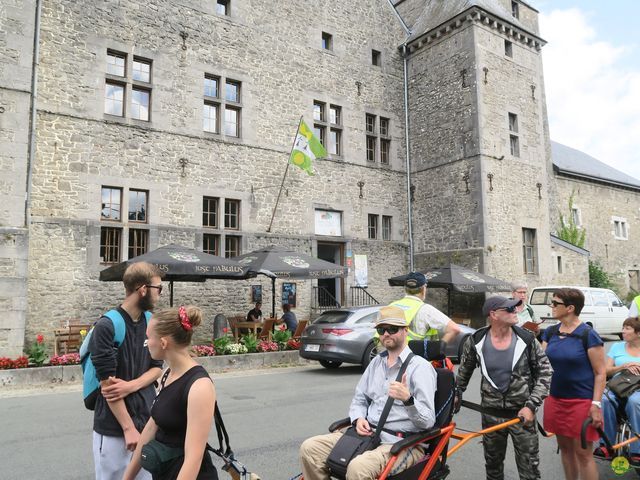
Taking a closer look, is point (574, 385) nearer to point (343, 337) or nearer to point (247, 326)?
point (343, 337)

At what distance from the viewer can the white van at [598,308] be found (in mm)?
15594

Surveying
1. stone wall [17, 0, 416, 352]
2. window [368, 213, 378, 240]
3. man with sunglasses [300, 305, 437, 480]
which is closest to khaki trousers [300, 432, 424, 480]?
man with sunglasses [300, 305, 437, 480]

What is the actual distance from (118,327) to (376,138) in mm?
18105

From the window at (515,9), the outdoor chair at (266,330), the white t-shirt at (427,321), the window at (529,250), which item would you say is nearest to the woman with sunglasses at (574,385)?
the white t-shirt at (427,321)

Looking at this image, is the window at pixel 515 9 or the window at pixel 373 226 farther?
the window at pixel 515 9

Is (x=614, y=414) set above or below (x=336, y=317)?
below

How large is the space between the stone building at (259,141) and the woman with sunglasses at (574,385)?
1092 cm

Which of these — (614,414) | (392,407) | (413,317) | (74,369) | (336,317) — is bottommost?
(74,369)

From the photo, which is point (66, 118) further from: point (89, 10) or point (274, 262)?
point (274, 262)

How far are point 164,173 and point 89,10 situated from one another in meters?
4.81

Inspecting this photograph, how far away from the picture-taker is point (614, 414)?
4.48 m

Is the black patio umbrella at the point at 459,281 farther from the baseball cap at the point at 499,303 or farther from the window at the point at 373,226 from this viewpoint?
the baseball cap at the point at 499,303

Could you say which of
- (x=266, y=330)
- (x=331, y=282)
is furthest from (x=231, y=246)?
(x=331, y=282)

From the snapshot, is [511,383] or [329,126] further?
[329,126]
